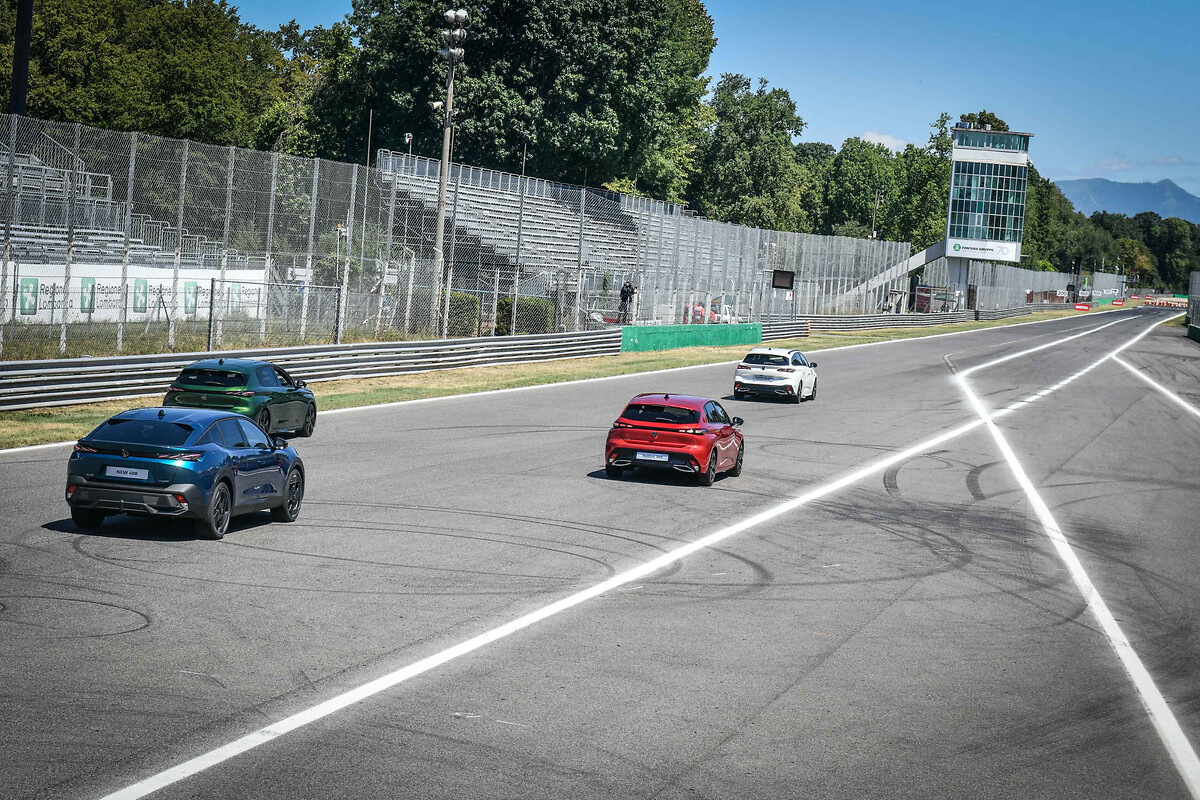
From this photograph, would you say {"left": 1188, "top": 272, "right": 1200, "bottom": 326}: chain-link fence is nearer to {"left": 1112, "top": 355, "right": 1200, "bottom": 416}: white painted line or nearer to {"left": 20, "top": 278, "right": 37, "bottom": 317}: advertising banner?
{"left": 1112, "top": 355, "right": 1200, "bottom": 416}: white painted line

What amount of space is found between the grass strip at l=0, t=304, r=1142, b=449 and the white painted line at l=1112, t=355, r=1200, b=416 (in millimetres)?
13807

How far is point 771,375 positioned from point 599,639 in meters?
24.5

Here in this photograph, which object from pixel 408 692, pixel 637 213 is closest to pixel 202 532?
pixel 408 692

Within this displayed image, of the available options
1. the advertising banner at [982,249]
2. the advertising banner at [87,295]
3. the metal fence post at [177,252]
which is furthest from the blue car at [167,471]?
the advertising banner at [982,249]

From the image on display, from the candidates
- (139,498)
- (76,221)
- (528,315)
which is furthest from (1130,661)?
(528,315)

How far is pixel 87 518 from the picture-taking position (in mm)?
12656

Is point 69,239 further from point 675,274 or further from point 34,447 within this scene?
point 675,274

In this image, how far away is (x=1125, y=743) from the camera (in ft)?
24.9

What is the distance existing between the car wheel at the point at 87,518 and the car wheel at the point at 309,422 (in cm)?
917

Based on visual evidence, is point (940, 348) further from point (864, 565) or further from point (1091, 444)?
point (864, 565)

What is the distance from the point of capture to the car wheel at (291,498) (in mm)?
13984

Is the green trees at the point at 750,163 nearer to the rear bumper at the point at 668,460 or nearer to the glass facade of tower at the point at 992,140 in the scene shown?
the glass facade of tower at the point at 992,140

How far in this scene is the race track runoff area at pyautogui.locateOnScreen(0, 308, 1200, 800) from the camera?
6656 millimetres

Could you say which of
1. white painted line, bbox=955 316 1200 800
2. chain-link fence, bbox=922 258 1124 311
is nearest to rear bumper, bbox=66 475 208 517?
white painted line, bbox=955 316 1200 800
